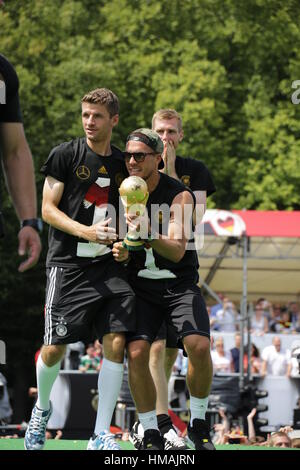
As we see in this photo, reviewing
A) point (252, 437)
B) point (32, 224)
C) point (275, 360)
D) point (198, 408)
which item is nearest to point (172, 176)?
point (198, 408)

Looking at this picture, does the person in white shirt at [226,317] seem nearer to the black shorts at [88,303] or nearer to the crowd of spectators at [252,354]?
the crowd of spectators at [252,354]

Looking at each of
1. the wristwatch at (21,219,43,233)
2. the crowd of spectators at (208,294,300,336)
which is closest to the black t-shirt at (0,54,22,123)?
the wristwatch at (21,219,43,233)

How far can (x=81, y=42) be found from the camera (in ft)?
99.1

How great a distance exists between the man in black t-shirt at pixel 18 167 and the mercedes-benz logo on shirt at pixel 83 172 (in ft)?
7.26

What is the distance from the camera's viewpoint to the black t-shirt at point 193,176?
7508 millimetres

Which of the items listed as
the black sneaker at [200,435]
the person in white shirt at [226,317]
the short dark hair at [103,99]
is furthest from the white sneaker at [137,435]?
the person in white shirt at [226,317]

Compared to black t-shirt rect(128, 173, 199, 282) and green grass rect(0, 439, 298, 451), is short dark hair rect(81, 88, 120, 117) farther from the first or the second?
green grass rect(0, 439, 298, 451)

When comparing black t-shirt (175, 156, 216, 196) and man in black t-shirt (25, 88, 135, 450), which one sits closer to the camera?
man in black t-shirt (25, 88, 135, 450)

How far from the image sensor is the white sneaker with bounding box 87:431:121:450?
19.9 feet

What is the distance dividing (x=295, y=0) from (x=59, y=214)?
23.5 m

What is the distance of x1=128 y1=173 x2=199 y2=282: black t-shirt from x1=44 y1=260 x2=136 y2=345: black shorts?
0.14m

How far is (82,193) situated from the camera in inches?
258

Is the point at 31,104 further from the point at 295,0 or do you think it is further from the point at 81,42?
the point at 295,0

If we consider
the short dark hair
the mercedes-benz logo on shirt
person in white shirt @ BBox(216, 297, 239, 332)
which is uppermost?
person in white shirt @ BBox(216, 297, 239, 332)
